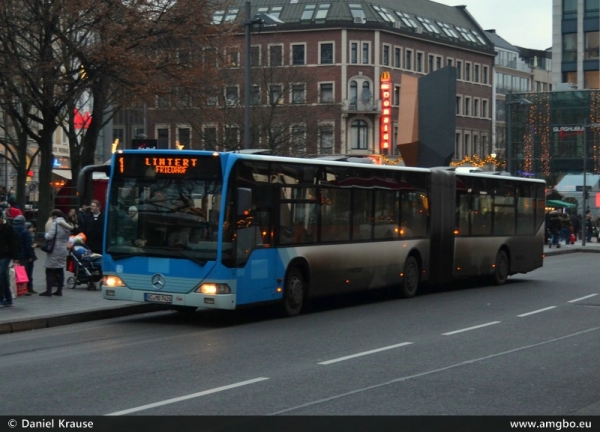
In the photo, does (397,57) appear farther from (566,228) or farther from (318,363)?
(318,363)

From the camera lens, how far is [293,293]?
18938 mm

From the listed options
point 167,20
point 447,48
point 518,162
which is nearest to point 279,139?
point 518,162

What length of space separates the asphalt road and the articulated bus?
2.08 feet

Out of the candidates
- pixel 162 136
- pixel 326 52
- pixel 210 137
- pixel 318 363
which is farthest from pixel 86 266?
pixel 162 136

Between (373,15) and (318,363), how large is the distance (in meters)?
83.6

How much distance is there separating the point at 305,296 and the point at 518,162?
226ft

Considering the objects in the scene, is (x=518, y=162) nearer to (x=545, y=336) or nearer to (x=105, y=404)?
(x=545, y=336)

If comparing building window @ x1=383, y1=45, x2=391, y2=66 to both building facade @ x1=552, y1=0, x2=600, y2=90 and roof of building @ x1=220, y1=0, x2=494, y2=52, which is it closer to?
roof of building @ x1=220, y1=0, x2=494, y2=52

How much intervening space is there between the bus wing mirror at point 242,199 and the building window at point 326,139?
176 ft

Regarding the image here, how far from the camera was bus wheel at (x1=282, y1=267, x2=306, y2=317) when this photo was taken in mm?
18703

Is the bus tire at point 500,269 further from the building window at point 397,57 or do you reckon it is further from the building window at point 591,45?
the building window at point 397,57

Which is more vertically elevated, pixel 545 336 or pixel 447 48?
pixel 447 48

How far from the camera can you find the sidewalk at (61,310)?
55.7 ft

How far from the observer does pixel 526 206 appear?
28922mm
